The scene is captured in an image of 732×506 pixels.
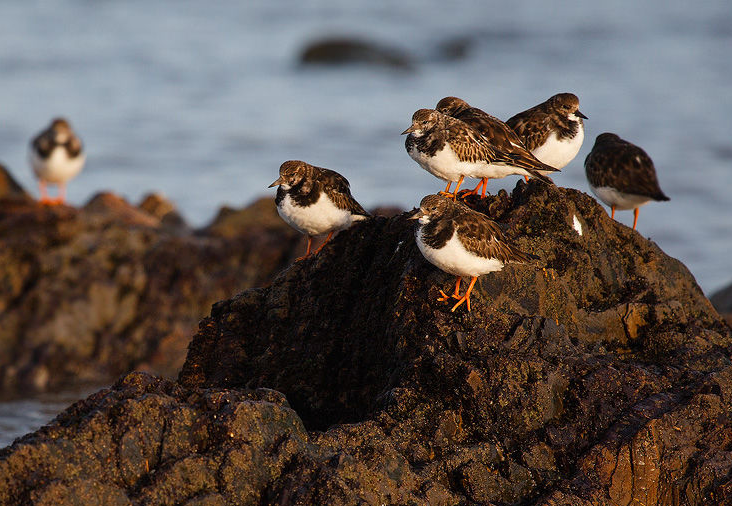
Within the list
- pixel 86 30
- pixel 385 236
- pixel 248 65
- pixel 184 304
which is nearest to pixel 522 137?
pixel 385 236

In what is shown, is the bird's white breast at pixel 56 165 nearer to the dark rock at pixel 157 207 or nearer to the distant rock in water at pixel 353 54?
the dark rock at pixel 157 207

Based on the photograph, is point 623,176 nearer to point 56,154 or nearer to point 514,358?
point 514,358

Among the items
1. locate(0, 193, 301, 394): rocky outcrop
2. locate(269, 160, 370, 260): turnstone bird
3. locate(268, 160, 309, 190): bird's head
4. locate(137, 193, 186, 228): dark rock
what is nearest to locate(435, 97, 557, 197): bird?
locate(269, 160, 370, 260): turnstone bird

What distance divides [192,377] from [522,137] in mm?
3133

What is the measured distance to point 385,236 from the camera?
647cm

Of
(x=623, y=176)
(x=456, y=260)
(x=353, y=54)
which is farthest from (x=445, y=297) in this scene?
(x=353, y=54)

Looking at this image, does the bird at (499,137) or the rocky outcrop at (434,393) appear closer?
the rocky outcrop at (434,393)

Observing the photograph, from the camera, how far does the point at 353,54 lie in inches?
1208

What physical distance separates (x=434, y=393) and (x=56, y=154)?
1170cm

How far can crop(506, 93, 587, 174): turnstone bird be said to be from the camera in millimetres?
7430

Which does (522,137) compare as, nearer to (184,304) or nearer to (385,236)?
(385,236)

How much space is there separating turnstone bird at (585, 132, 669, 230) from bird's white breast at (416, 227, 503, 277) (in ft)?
8.64

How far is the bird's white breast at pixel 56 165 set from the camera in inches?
599

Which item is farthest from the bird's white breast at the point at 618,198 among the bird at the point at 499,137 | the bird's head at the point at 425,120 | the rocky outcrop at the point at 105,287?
the rocky outcrop at the point at 105,287
